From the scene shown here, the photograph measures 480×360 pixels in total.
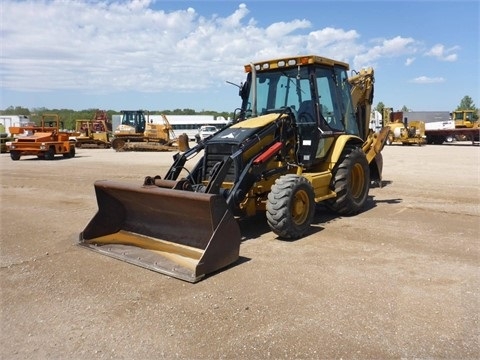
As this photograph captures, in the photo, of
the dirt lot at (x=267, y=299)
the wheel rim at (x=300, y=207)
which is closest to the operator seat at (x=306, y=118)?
the wheel rim at (x=300, y=207)

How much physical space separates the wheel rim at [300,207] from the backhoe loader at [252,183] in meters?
0.01

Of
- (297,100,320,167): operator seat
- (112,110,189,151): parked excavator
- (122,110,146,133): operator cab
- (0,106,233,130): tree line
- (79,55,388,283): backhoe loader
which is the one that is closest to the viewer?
(79,55,388,283): backhoe loader

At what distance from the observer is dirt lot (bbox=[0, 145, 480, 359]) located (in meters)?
3.29

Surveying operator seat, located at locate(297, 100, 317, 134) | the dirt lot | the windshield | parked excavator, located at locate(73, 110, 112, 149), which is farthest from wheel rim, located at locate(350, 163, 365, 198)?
parked excavator, located at locate(73, 110, 112, 149)

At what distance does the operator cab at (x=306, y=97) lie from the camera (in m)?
7.02

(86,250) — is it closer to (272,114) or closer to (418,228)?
(272,114)

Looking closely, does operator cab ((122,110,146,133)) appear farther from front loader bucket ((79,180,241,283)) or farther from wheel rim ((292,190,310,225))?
wheel rim ((292,190,310,225))

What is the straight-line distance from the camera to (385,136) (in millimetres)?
9000

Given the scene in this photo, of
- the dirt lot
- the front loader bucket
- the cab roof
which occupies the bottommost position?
the dirt lot

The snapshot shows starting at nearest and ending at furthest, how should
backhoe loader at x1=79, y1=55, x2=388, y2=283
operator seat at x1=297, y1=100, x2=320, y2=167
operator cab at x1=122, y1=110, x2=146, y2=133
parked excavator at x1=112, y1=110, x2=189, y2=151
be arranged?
backhoe loader at x1=79, y1=55, x2=388, y2=283, operator seat at x1=297, y1=100, x2=320, y2=167, parked excavator at x1=112, y1=110, x2=189, y2=151, operator cab at x1=122, y1=110, x2=146, y2=133

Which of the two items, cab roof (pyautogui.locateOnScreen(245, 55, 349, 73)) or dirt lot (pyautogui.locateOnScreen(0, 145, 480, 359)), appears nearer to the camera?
dirt lot (pyautogui.locateOnScreen(0, 145, 480, 359))

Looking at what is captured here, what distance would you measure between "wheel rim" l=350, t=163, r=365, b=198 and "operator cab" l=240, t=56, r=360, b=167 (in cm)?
73

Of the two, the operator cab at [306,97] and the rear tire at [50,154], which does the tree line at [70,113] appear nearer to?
the rear tire at [50,154]

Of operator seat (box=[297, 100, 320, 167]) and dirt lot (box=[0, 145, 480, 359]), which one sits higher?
operator seat (box=[297, 100, 320, 167])
